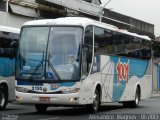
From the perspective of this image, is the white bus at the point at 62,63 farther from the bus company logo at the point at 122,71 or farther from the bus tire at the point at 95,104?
the bus company logo at the point at 122,71

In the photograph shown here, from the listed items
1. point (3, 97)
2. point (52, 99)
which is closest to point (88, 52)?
point (52, 99)

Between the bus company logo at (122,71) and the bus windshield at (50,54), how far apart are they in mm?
4864

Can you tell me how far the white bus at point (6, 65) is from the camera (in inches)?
875

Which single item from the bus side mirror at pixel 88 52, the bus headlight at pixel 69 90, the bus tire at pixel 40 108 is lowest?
the bus tire at pixel 40 108

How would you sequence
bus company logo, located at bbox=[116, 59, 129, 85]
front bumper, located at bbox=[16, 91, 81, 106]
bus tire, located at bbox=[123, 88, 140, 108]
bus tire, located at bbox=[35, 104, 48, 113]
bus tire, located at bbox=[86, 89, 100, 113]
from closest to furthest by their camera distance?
1. front bumper, located at bbox=[16, 91, 81, 106]
2. bus tire, located at bbox=[86, 89, 100, 113]
3. bus tire, located at bbox=[35, 104, 48, 113]
4. bus company logo, located at bbox=[116, 59, 129, 85]
5. bus tire, located at bbox=[123, 88, 140, 108]

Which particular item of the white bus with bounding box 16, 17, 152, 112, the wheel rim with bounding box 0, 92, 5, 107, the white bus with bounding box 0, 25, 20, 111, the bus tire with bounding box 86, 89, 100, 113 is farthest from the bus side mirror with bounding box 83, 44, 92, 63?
the wheel rim with bounding box 0, 92, 5, 107

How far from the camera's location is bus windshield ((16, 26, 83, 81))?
19375 mm

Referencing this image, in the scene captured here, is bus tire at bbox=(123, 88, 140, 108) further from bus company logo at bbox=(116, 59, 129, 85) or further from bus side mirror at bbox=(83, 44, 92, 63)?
bus side mirror at bbox=(83, 44, 92, 63)

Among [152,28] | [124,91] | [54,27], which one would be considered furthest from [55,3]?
[152,28]

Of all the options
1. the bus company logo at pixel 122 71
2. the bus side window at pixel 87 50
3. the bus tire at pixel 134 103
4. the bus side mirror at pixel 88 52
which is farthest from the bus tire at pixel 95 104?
the bus tire at pixel 134 103

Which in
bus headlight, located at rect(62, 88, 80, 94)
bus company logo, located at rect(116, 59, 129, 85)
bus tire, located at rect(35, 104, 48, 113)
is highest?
bus company logo, located at rect(116, 59, 129, 85)

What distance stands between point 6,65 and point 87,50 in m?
4.09

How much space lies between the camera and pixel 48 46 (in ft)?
64.7

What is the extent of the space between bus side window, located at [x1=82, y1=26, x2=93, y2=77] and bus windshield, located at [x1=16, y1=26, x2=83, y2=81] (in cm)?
34
